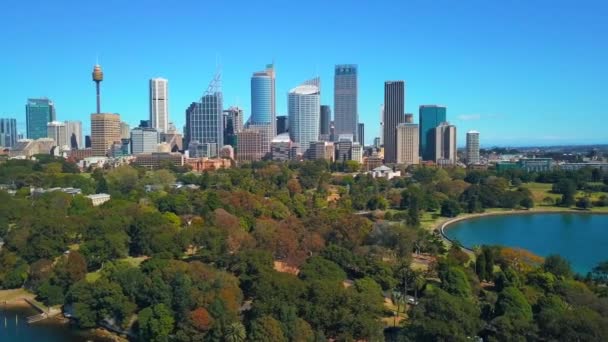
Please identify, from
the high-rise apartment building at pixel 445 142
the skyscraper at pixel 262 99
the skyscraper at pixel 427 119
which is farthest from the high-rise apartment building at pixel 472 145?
the skyscraper at pixel 262 99

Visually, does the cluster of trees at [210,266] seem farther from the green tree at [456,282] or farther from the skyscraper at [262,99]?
the skyscraper at [262,99]

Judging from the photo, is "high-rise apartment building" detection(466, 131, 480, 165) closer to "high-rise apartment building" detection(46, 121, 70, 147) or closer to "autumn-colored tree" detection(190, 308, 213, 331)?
"high-rise apartment building" detection(46, 121, 70, 147)

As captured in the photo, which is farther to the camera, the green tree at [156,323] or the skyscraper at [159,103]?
the skyscraper at [159,103]

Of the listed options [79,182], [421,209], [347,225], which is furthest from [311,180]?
[347,225]

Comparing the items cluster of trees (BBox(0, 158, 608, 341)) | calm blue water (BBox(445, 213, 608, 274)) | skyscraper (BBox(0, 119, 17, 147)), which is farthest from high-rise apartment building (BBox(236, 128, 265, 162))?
skyscraper (BBox(0, 119, 17, 147))

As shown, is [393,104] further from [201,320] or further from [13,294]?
[201,320]
